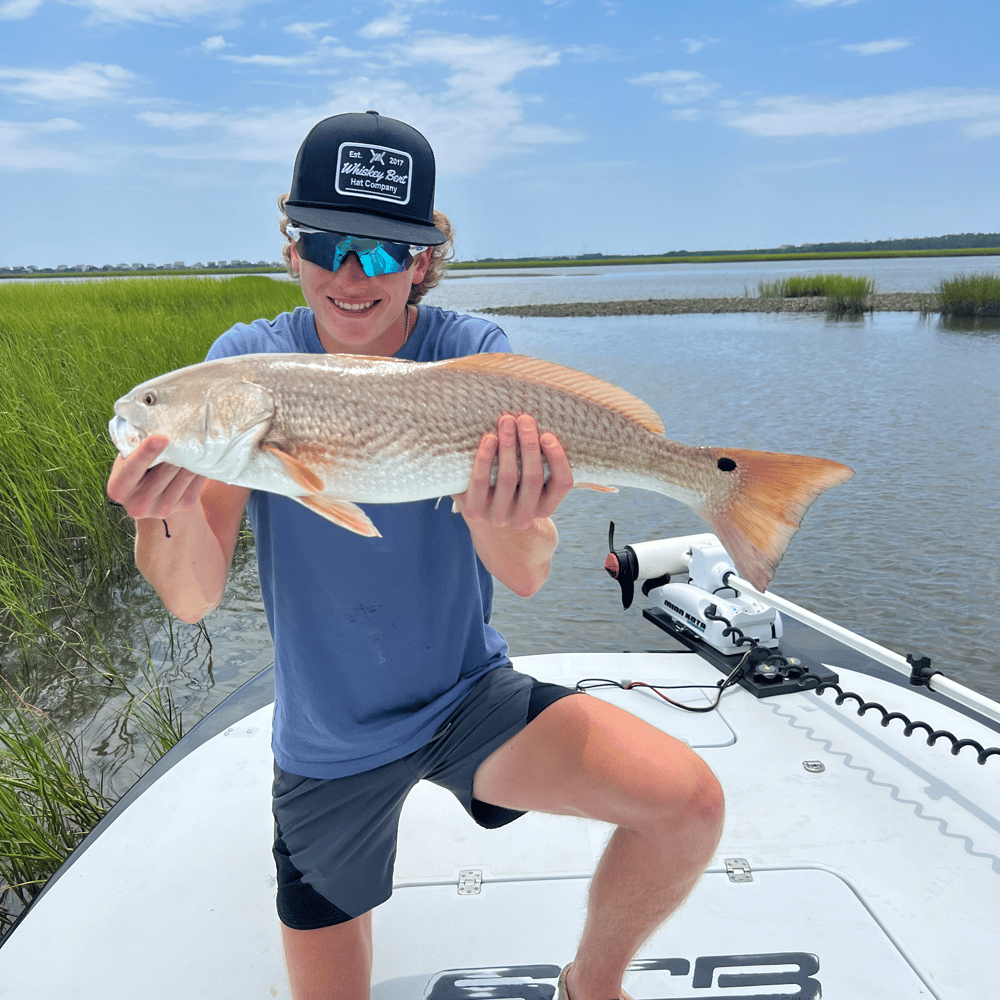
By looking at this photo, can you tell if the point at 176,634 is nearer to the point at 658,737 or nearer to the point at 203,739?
the point at 203,739

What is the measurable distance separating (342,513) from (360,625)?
0.46 metres

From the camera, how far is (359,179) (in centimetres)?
220

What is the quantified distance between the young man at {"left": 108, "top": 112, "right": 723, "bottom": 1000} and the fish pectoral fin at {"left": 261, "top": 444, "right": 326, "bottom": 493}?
250 millimetres

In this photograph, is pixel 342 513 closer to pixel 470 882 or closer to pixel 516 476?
pixel 516 476

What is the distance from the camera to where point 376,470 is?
210cm

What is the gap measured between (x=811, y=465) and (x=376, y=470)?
43.8 inches

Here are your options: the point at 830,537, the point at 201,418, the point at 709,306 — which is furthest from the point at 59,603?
the point at 709,306

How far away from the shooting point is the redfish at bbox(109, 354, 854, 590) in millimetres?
2035

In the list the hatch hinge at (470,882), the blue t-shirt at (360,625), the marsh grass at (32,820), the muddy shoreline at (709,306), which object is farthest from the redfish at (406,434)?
the muddy shoreline at (709,306)

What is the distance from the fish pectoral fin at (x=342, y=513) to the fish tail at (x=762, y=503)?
3.00 ft

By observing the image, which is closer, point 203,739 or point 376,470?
point 376,470

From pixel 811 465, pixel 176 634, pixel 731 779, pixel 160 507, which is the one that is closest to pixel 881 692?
pixel 731 779

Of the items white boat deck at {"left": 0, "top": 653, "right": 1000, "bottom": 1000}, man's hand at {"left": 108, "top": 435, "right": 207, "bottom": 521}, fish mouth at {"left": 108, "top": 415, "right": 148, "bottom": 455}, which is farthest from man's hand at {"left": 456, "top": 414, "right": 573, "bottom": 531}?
white boat deck at {"left": 0, "top": 653, "right": 1000, "bottom": 1000}

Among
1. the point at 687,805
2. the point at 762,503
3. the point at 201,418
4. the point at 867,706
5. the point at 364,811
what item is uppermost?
the point at 201,418
